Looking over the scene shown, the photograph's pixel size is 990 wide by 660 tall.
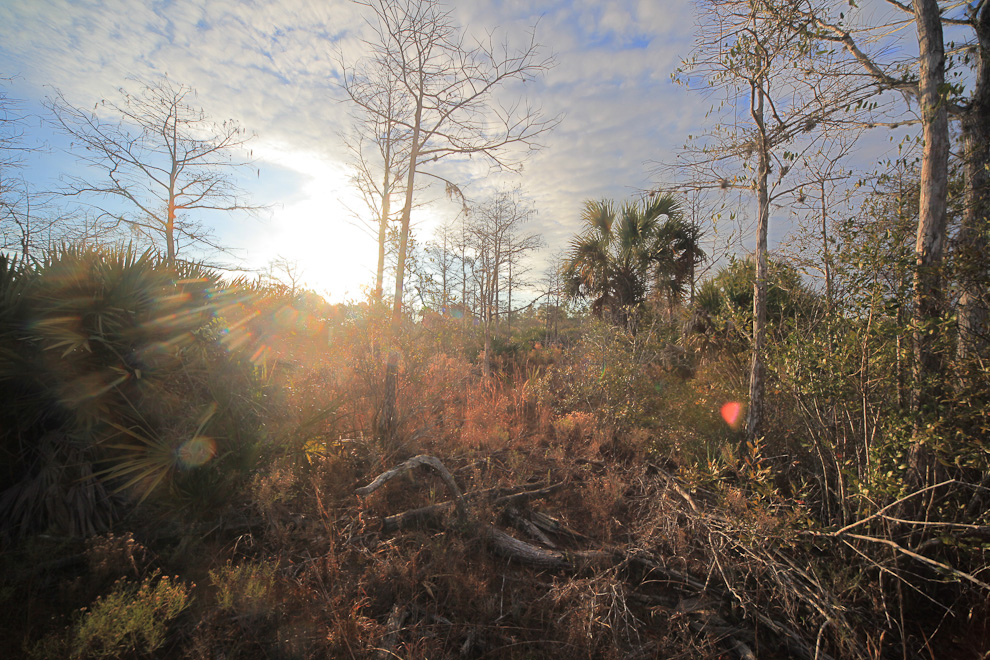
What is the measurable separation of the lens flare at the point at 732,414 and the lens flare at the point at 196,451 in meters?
6.54

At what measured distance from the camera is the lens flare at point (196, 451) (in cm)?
358

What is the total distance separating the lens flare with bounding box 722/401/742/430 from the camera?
5.93 meters

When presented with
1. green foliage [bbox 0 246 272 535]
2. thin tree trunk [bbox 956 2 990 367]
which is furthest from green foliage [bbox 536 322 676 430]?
green foliage [bbox 0 246 272 535]

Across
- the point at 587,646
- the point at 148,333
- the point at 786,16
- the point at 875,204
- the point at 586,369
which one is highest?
the point at 786,16

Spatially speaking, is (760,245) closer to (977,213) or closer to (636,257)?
(977,213)

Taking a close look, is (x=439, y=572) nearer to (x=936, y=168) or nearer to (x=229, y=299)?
(x=229, y=299)

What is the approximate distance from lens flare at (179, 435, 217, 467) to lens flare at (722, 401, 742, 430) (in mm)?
6540

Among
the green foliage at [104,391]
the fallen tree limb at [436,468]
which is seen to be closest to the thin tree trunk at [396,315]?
the fallen tree limb at [436,468]

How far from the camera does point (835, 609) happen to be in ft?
8.70

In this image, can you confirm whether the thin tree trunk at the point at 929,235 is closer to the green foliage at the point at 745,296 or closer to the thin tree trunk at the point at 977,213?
the thin tree trunk at the point at 977,213

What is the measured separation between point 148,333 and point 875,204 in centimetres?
667

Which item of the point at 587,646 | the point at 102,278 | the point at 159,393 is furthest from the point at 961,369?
the point at 102,278

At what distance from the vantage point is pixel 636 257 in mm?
11164

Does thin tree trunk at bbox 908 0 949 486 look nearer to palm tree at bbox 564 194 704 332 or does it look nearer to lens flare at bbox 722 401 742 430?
lens flare at bbox 722 401 742 430
